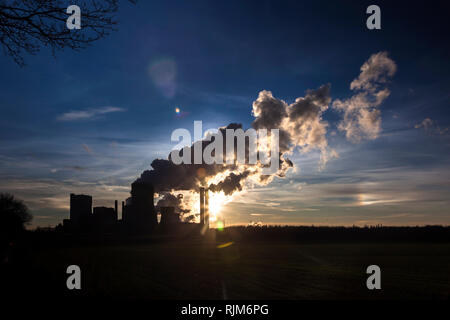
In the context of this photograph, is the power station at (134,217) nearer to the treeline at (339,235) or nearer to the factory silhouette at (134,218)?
the factory silhouette at (134,218)

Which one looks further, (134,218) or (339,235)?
(134,218)

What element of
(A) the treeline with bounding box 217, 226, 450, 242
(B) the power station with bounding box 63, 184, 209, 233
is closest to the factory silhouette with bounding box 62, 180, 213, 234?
(B) the power station with bounding box 63, 184, 209, 233

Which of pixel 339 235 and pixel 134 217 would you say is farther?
pixel 134 217

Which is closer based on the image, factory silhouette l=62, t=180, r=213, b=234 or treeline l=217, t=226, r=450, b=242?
treeline l=217, t=226, r=450, b=242

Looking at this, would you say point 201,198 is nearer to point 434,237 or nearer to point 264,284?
point 434,237

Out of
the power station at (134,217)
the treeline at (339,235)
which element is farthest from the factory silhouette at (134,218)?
the treeline at (339,235)

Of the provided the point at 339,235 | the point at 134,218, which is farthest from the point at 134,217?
the point at 339,235

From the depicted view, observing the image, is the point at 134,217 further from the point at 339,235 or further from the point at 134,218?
the point at 339,235

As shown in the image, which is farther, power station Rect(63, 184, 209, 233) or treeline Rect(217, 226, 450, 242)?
power station Rect(63, 184, 209, 233)

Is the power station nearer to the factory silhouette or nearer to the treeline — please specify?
the factory silhouette

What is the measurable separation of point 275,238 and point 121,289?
6279cm

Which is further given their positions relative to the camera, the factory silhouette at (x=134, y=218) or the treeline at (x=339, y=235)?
the factory silhouette at (x=134, y=218)

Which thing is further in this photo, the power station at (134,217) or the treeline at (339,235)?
the power station at (134,217)
